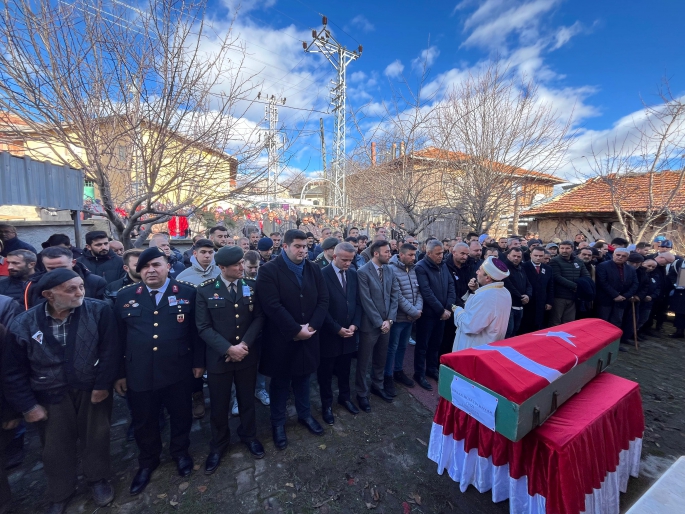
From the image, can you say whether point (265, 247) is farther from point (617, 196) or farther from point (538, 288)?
point (617, 196)

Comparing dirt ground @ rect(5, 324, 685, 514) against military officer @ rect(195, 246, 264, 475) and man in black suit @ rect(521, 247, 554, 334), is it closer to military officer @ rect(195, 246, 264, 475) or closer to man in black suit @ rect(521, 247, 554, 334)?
military officer @ rect(195, 246, 264, 475)

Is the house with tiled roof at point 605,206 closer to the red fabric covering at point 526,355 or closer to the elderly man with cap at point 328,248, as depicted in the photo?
the red fabric covering at point 526,355

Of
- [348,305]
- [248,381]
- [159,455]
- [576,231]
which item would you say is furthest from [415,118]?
[576,231]

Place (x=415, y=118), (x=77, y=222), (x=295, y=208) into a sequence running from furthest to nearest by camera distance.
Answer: (x=295, y=208), (x=415, y=118), (x=77, y=222)

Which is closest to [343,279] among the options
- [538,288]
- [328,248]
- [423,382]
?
[328,248]

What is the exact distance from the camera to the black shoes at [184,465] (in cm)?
271

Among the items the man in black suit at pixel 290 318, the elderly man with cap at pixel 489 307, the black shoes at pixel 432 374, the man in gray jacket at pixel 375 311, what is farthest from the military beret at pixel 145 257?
the black shoes at pixel 432 374

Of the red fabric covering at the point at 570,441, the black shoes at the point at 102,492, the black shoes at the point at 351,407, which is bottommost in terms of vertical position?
the black shoes at the point at 351,407

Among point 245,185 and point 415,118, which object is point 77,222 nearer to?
point 245,185

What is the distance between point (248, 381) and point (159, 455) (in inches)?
39.9

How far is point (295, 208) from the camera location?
1606cm

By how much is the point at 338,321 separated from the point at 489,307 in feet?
5.38

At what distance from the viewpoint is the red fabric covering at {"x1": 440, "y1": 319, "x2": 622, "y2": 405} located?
1946 mm

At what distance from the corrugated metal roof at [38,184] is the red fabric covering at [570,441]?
5.71 m
